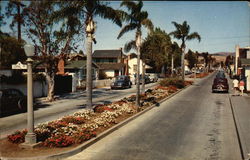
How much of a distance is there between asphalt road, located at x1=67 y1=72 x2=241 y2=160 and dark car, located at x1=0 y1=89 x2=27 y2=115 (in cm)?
770

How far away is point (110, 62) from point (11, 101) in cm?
5369

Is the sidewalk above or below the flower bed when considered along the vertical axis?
below

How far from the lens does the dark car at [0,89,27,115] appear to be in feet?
51.0

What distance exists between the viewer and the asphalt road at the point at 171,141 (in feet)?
28.6

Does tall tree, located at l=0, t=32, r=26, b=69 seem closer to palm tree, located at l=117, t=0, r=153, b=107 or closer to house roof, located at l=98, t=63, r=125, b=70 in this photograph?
palm tree, located at l=117, t=0, r=153, b=107

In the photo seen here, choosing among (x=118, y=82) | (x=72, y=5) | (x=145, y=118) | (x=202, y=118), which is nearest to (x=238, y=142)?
(x=202, y=118)

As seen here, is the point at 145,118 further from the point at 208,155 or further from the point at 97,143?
the point at 208,155

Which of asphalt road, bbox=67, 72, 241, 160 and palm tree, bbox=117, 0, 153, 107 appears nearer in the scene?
asphalt road, bbox=67, 72, 241, 160

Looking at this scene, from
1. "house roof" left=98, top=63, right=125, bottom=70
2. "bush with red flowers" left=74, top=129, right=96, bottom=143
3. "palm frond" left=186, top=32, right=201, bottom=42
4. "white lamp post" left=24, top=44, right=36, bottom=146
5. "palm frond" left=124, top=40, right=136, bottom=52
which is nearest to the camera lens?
"white lamp post" left=24, top=44, right=36, bottom=146

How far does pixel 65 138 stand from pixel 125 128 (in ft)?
12.9

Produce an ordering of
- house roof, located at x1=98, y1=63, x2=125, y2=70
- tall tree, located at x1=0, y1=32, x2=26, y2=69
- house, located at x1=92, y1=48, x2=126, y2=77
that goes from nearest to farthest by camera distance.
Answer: tall tree, located at x1=0, y1=32, x2=26, y2=69
house roof, located at x1=98, y1=63, x2=125, y2=70
house, located at x1=92, y1=48, x2=126, y2=77

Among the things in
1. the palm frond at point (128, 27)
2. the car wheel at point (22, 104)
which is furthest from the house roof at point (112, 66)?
the car wheel at point (22, 104)

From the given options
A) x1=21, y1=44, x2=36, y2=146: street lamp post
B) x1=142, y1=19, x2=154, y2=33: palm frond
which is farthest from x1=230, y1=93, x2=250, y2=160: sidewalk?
x1=142, y1=19, x2=154, y2=33: palm frond

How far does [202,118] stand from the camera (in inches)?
611
